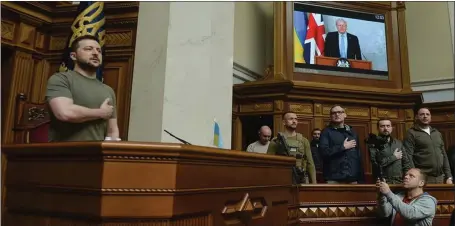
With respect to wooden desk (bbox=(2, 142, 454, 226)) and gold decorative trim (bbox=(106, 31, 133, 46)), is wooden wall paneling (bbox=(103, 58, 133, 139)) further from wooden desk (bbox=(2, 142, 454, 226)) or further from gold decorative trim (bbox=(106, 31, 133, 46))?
wooden desk (bbox=(2, 142, 454, 226))

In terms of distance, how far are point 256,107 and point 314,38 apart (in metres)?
1.55

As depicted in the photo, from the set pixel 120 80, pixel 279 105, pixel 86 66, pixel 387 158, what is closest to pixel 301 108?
pixel 279 105

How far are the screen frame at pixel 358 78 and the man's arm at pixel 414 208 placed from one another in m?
3.35

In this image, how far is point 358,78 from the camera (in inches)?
250

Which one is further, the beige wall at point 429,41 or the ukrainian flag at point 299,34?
the beige wall at point 429,41

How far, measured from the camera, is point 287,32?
19.9 ft

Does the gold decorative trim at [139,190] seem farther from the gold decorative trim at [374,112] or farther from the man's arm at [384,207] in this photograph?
the gold decorative trim at [374,112]

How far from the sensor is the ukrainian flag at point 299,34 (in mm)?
6121

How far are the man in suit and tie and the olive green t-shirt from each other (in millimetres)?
5237

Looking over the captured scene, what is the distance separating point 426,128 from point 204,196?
308cm

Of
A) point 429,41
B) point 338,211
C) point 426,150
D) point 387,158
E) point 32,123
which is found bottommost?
point 338,211

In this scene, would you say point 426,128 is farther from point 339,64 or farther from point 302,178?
point 339,64

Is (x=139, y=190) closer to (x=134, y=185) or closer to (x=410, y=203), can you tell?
(x=134, y=185)

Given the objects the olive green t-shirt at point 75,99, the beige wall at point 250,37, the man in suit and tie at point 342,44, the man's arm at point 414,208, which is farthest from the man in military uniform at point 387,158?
the man in suit and tie at point 342,44
